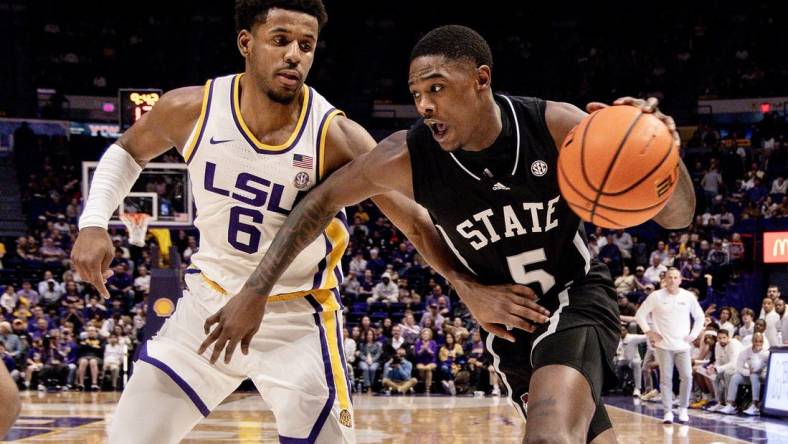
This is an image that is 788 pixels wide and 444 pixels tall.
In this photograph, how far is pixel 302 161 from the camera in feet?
11.8

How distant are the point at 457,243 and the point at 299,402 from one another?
82cm

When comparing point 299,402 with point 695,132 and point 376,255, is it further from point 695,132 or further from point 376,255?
point 695,132

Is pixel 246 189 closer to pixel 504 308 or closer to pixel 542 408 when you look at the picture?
pixel 504 308

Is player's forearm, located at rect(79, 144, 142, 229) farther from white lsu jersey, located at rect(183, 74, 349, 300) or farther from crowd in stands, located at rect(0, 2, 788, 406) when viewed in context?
crowd in stands, located at rect(0, 2, 788, 406)

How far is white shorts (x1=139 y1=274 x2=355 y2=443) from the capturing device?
3375 millimetres

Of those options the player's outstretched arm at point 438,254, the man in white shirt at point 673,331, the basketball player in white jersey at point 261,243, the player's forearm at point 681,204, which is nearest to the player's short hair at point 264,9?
the basketball player in white jersey at point 261,243

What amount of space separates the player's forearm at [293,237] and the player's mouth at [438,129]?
1.49ft

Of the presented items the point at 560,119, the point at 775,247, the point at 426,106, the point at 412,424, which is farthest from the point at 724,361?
the point at 426,106

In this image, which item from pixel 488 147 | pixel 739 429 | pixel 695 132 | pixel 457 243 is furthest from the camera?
pixel 695 132

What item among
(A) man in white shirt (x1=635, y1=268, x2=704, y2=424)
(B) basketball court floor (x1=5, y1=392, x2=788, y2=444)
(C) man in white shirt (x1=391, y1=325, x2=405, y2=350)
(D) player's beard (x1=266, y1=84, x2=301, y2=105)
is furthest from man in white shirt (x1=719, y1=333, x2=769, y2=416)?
(D) player's beard (x1=266, y1=84, x2=301, y2=105)

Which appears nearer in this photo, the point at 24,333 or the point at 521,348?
the point at 521,348

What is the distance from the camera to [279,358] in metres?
3.46

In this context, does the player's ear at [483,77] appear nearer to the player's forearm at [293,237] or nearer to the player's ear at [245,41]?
the player's forearm at [293,237]

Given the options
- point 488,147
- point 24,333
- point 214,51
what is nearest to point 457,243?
point 488,147
